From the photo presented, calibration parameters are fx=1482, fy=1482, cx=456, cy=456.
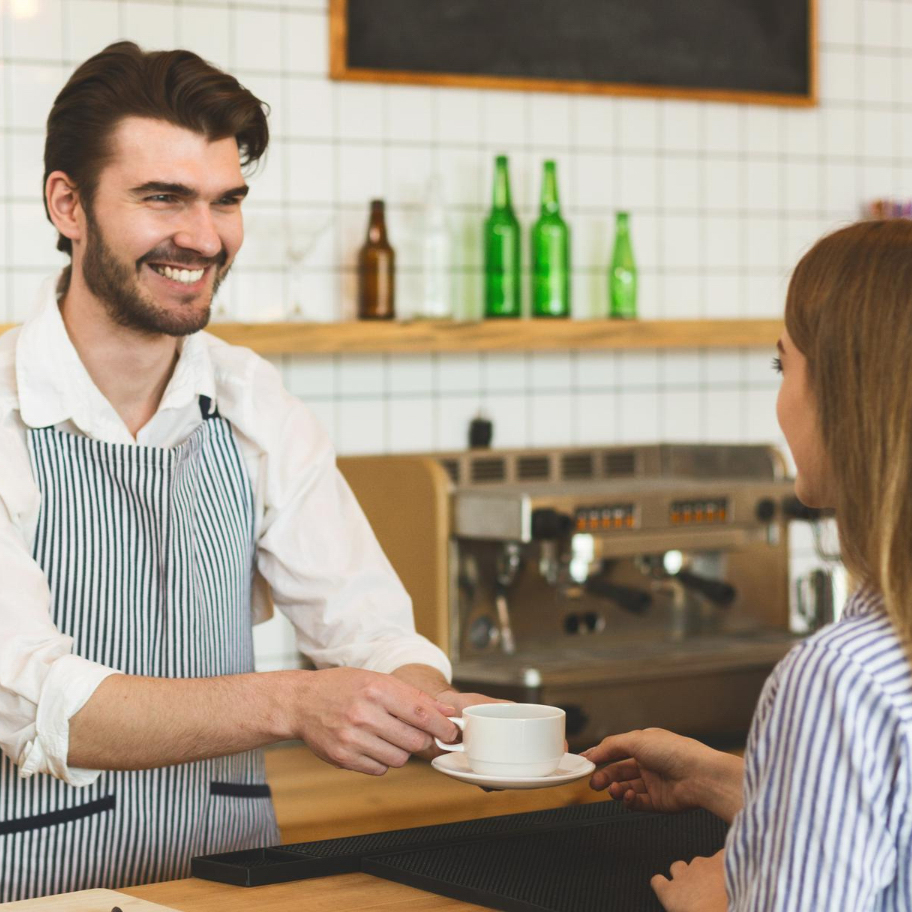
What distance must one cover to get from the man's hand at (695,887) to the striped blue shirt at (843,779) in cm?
19

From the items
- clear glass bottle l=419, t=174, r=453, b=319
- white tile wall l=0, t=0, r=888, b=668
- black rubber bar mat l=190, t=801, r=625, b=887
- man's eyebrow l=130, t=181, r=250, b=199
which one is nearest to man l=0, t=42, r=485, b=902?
man's eyebrow l=130, t=181, r=250, b=199

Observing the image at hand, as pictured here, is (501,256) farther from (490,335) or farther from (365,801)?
(365,801)

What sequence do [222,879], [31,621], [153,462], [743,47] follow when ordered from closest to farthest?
1. [222,879]
2. [31,621]
3. [153,462]
4. [743,47]

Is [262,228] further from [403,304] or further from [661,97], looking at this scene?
[661,97]

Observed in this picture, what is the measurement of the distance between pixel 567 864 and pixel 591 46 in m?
2.44

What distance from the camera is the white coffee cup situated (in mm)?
1295

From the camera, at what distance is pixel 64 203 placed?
1.85 metres

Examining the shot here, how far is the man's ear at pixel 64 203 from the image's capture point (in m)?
1.84

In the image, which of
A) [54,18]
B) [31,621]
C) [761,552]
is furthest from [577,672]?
[54,18]

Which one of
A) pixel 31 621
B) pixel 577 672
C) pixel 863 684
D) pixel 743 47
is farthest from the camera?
pixel 743 47

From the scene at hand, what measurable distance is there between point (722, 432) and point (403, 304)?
916 millimetres

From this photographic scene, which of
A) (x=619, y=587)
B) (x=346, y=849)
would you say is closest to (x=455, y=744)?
(x=346, y=849)

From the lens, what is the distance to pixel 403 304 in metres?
3.23

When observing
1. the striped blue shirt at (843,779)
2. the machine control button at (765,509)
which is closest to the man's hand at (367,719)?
the striped blue shirt at (843,779)
